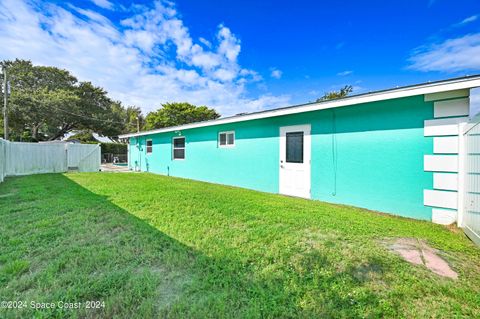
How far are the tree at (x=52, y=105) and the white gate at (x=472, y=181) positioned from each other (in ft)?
94.9

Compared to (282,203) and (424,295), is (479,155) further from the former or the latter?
(282,203)

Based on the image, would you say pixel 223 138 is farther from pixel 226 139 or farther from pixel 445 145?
pixel 445 145

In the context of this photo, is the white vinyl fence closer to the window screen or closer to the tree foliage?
the window screen

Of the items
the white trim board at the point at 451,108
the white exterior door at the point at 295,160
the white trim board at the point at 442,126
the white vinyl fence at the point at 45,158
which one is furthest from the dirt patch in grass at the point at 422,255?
the white vinyl fence at the point at 45,158

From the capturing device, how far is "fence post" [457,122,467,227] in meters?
3.60

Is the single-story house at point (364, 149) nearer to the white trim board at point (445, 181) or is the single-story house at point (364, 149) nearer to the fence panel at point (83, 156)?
the white trim board at point (445, 181)

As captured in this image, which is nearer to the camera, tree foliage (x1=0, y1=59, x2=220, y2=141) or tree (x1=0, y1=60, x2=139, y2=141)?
tree (x1=0, y1=60, x2=139, y2=141)

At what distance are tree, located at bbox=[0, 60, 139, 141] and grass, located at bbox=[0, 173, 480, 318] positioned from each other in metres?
23.9

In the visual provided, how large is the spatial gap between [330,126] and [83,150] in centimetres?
1345

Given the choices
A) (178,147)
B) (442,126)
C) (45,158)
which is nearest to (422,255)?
(442,126)

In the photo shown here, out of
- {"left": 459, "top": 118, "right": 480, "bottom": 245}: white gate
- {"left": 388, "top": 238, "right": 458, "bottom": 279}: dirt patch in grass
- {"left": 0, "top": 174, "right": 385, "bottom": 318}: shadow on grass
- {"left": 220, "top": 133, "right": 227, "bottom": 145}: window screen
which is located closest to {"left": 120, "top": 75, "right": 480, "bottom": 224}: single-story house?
{"left": 220, "top": 133, "right": 227, "bottom": 145}: window screen

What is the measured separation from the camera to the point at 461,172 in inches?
144

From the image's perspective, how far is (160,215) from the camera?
3.86 meters

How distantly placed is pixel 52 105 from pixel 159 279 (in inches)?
→ 1075
